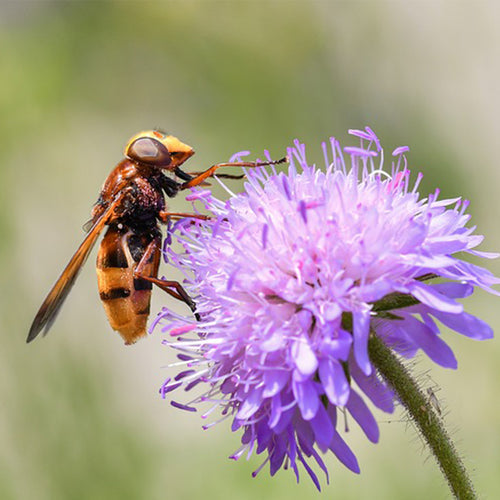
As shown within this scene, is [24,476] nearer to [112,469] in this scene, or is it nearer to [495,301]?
[112,469]

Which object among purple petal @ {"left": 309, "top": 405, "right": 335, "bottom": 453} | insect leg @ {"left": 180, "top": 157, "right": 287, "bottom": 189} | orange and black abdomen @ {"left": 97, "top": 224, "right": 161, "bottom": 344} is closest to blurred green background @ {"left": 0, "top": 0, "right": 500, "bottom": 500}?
orange and black abdomen @ {"left": 97, "top": 224, "right": 161, "bottom": 344}

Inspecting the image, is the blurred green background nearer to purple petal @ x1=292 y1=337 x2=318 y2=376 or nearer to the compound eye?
the compound eye

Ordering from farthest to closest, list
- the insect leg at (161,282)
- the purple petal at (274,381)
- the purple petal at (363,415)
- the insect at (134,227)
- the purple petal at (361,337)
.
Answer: the insect at (134,227), the insect leg at (161,282), the purple petal at (363,415), the purple petal at (274,381), the purple petal at (361,337)

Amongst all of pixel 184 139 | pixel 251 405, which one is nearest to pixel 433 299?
pixel 251 405

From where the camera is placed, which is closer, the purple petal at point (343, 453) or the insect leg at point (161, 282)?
the purple petal at point (343, 453)

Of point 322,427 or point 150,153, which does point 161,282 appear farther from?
point 322,427

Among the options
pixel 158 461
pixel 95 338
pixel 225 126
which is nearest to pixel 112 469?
pixel 158 461

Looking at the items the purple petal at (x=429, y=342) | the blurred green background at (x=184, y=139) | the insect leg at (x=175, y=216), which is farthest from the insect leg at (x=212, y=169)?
the blurred green background at (x=184, y=139)

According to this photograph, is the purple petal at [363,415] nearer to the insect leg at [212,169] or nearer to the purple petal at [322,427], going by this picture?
the purple petal at [322,427]
